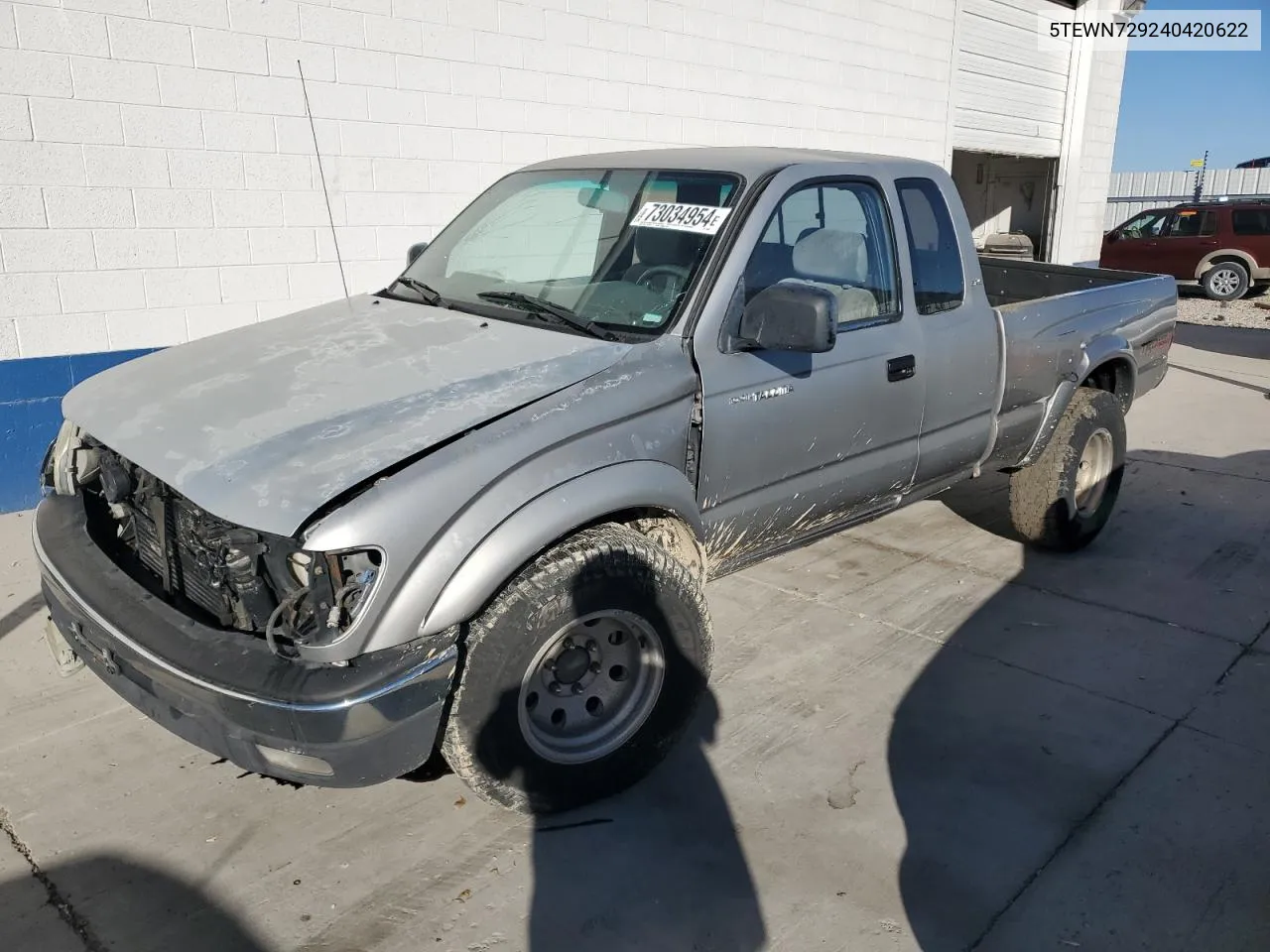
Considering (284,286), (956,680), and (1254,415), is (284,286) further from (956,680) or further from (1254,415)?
(1254,415)

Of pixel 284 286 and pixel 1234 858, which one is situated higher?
pixel 284 286

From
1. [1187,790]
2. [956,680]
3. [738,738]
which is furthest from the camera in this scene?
[956,680]

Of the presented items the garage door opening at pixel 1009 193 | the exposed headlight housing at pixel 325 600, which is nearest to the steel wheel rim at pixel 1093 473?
the exposed headlight housing at pixel 325 600

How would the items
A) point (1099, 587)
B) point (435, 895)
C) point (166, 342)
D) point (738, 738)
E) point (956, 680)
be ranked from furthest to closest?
point (166, 342)
point (1099, 587)
point (956, 680)
point (738, 738)
point (435, 895)

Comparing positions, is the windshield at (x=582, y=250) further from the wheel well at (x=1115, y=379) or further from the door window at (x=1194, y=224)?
the door window at (x=1194, y=224)

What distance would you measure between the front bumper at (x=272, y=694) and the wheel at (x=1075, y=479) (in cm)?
361

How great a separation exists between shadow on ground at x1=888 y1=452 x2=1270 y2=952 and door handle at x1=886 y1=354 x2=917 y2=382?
3.97 ft

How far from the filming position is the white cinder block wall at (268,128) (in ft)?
17.5

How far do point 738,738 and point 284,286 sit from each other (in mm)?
4521

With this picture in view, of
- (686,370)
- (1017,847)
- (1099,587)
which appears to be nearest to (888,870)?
(1017,847)

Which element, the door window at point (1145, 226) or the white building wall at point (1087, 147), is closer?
the white building wall at point (1087, 147)

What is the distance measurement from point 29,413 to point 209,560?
12.4 ft

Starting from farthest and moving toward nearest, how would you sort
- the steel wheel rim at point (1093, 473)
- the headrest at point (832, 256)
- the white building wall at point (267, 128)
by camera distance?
the white building wall at point (267, 128)
the steel wheel rim at point (1093, 473)
the headrest at point (832, 256)

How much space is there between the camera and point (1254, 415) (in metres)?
8.35
